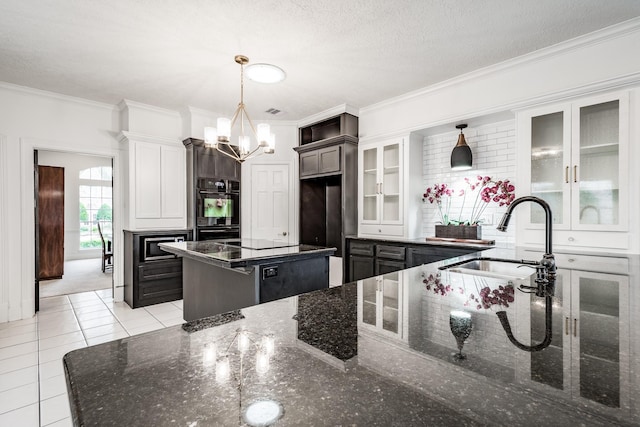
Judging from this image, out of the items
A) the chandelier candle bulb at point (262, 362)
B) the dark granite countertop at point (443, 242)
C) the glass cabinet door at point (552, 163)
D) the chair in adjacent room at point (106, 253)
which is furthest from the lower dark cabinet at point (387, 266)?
the chair in adjacent room at point (106, 253)

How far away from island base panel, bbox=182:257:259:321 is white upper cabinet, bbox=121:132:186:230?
1593 millimetres

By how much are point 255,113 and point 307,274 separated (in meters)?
3.14

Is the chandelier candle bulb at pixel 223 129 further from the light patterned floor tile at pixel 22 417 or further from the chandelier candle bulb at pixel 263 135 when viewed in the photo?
the light patterned floor tile at pixel 22 417

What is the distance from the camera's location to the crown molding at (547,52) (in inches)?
103

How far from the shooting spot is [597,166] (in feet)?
9.00

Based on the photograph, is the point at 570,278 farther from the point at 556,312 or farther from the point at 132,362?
the point at 132,362

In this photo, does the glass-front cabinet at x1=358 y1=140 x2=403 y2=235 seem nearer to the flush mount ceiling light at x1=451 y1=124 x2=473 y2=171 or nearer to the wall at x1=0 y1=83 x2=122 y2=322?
the flush mount ceiling light at x1=451 y1=124 x2=473 y2=171

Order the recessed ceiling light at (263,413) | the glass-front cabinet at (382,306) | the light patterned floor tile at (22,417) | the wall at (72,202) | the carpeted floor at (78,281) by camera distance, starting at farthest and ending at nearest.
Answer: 1. the wall at (72,202)
2. the carpeted floor at (78,281)
3. the light patterned floor tile at (22,417)
4. the glass-front cabinet at (382,306)
5. the recessed ceiling light at (263,413)

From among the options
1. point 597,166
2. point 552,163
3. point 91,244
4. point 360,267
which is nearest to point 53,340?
point 360,267

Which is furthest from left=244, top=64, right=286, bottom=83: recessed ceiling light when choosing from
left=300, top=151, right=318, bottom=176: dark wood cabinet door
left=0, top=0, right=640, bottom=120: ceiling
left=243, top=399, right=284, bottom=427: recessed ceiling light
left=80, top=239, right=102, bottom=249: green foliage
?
left=80, top=239, right=102, bottom=249: green foliage

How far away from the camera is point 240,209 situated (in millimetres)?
5168

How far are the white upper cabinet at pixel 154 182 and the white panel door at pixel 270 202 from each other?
1.10 metres

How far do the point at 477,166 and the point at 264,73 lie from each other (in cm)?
273

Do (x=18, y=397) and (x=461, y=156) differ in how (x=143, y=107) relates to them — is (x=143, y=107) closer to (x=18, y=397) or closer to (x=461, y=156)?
(x=18, y=397)
